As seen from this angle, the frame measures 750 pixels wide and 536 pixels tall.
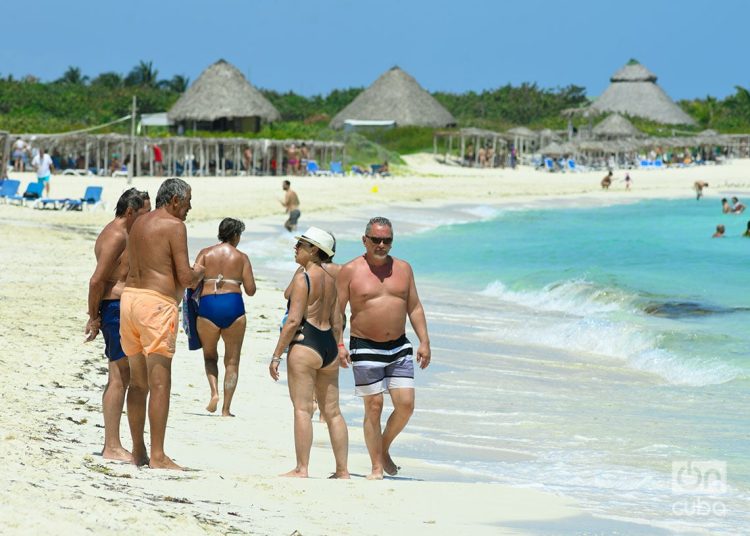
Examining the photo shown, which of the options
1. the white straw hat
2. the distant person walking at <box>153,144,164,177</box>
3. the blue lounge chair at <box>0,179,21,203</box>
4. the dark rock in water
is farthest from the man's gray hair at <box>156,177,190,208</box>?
the distant person walking at <box>153,144,164,177</box>

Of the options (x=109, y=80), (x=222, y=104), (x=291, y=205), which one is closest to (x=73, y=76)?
(x=109, y=80)

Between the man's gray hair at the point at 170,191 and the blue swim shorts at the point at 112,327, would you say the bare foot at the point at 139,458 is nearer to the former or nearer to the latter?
the blue swim shorts at the point at 112,327

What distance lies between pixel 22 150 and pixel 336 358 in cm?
3093

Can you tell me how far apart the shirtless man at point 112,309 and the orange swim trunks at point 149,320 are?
0.25 meters

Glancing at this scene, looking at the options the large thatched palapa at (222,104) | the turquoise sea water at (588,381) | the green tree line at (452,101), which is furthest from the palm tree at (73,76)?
the turquoise sea water at (588,381)

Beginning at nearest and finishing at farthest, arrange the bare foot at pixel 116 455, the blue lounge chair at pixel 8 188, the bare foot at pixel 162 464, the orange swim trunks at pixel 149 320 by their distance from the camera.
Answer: the orange swim trunks at pixel 149 320 < the bare foot at pixel 162 464 < the bare foot at pixel 116 455 < the blue lounge chair at pixel 8 188

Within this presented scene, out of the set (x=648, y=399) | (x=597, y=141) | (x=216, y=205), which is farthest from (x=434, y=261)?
(x=597, y=141)

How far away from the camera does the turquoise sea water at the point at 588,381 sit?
20.7ft

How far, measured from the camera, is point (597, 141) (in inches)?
2512

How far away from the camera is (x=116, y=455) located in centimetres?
566

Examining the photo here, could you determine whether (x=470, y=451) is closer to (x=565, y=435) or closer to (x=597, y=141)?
(x=565, y=435)

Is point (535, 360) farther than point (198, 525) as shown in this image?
Yes

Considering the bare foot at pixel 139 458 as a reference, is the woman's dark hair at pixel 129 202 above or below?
above

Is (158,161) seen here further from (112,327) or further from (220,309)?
(112,327)
